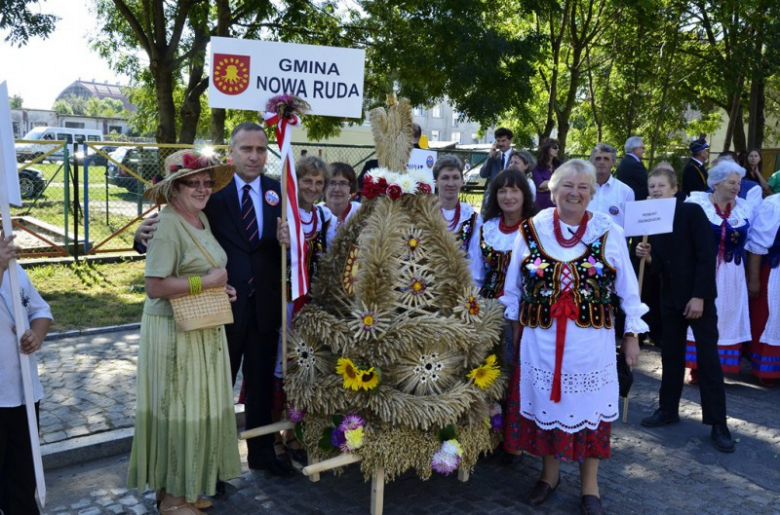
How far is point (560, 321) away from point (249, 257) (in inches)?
75.8

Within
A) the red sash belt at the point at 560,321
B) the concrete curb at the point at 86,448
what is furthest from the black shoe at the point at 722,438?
the concrete curb at the point at 86,448

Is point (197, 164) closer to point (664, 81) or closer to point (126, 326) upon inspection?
point (126, 326)

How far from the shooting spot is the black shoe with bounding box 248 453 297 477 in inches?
180

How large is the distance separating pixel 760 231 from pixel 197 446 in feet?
18.3

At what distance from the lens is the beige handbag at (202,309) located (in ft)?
11.8

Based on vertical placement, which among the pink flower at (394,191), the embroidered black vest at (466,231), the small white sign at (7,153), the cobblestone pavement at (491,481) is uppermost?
the small white sign at (7,153)

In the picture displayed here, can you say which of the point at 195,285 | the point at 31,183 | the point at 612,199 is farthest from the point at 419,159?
the point at 31,183

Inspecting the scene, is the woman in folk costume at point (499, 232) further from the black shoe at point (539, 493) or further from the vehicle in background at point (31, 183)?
the vehicle in background at point (31, 183)

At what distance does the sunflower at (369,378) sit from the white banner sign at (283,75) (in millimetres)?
1673

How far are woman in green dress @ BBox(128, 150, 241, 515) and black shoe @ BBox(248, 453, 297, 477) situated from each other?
0.73m

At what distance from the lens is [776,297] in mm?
6855

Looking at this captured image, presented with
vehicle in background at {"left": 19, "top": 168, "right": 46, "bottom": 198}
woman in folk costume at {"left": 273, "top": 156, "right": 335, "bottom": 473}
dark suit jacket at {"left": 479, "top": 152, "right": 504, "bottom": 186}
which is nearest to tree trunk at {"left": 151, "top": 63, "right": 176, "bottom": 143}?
vehicle in background at {"left": 19, "top": 168, "right": 46, "bottom": 198}

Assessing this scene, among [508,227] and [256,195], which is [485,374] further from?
[256,195]

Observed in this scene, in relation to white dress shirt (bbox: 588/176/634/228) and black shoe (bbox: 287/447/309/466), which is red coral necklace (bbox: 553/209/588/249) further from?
white dress shirt (bbox: 588/176/634/228)
